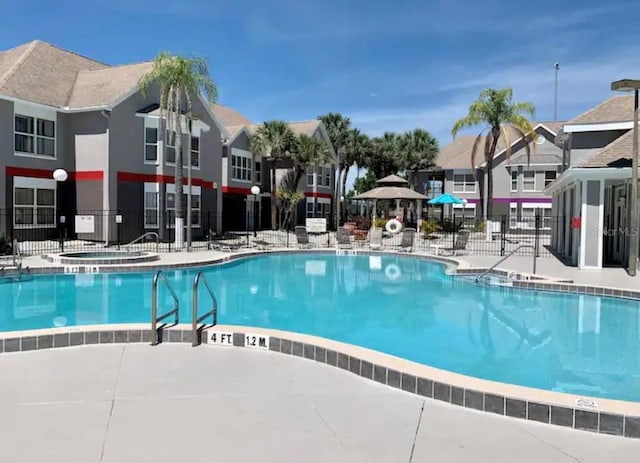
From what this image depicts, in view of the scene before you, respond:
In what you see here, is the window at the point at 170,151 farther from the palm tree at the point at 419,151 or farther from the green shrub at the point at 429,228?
the palm tree at the point at 419,151

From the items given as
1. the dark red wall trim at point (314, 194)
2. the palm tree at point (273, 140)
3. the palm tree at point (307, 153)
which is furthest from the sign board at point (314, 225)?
the dark red wall trim at point (314, 194)

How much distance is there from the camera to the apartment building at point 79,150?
2125 centimetres

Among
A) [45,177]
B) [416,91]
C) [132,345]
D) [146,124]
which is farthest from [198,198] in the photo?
[132,345]

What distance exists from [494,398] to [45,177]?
22.4 m

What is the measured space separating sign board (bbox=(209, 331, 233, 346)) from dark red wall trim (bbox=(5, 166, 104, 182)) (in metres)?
18.1

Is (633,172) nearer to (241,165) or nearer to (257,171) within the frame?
(241,165)

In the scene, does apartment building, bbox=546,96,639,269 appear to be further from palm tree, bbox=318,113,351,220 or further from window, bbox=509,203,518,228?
palm tree, bbox=318,113,351,220

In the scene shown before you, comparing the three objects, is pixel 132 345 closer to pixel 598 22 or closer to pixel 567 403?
pixel 567 403

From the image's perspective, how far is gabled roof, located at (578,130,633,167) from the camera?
1589cm

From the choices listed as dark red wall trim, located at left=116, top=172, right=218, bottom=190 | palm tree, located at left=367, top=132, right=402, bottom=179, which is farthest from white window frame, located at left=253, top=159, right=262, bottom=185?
palm tree, located at left=367, top=132, right=402, bottom=179

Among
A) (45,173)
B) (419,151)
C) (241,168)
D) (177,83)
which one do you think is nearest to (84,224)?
(45,173)

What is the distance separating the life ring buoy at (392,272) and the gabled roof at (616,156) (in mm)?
6630

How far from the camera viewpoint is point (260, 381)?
5223 mm

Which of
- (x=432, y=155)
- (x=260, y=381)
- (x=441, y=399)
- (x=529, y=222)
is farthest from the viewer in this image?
(x=432, y=155)
